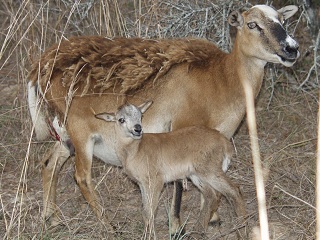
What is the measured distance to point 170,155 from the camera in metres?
6.31

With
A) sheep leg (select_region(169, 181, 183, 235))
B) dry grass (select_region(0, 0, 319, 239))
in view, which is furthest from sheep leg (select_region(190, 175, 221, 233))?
sheep leg (select_region(169, 181, 183, 235))

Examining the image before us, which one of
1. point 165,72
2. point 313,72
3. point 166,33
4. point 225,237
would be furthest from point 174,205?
point 313,72

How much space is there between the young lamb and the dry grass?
0.89 ft

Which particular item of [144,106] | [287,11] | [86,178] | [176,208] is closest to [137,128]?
[144,106]

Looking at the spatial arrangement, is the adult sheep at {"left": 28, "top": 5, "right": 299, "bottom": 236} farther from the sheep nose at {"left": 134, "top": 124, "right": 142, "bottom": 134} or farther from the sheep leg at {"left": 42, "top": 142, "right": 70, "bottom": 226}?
the sheep nose at {"left": 134, "top": 124, "right": 142, "bottom": 134}

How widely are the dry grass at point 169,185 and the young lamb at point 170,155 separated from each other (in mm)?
273

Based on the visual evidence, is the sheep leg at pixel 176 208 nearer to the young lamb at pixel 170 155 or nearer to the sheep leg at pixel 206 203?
the sheep leg at pixel 206 203

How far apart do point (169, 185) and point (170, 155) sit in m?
1.48

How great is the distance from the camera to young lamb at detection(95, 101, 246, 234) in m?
6.23

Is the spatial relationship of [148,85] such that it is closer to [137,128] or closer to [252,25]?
[137,128]

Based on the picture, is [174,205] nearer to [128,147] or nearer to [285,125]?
[128,147]

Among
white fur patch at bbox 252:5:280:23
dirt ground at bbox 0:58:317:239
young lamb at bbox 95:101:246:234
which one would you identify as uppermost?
white fur patch at bbox 252:5:280:23

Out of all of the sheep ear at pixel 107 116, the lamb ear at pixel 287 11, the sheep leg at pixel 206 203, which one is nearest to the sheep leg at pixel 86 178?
the sheep ear at pixel 107 116

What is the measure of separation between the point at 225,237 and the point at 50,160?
1.92 m
